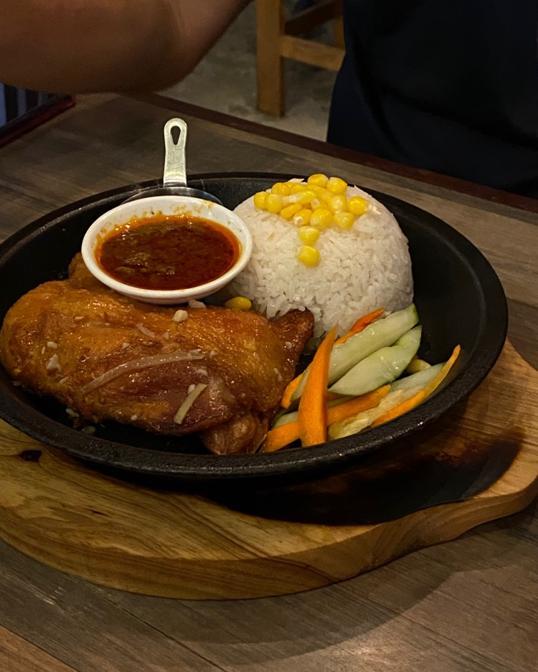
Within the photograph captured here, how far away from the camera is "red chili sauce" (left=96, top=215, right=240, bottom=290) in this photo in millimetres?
1688

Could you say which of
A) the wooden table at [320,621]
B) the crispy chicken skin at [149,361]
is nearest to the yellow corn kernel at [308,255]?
the crispy chicken skin at [149,361]

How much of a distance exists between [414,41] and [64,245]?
4.06 feet

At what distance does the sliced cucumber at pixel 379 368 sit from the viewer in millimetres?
1570

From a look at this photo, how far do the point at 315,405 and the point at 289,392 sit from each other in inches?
3.7

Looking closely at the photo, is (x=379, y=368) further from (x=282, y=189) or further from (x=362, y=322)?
(x=282, y=189)

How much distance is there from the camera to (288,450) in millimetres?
1296

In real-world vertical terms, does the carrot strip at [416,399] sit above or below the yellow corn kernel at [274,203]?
below

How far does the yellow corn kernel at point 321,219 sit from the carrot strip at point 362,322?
219 mm

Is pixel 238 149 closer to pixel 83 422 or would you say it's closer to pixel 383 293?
pixel 383 293

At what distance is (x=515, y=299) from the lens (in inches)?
78.9

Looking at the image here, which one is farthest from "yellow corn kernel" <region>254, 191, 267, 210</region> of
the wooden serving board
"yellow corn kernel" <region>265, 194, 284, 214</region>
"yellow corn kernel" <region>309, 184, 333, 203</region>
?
the wooden serving board

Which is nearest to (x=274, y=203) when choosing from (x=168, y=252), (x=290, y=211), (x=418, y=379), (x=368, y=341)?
(x=290, y=211)

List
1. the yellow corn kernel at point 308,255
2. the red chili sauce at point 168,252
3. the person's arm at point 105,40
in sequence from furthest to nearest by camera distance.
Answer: the person's arm at point 105,40
the yellow corn kernel at point 308,255
the red chili sauce at point 168,252

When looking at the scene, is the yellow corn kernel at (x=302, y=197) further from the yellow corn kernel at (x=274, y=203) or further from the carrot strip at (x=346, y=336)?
the carrot strip at (x=346, y=336)
